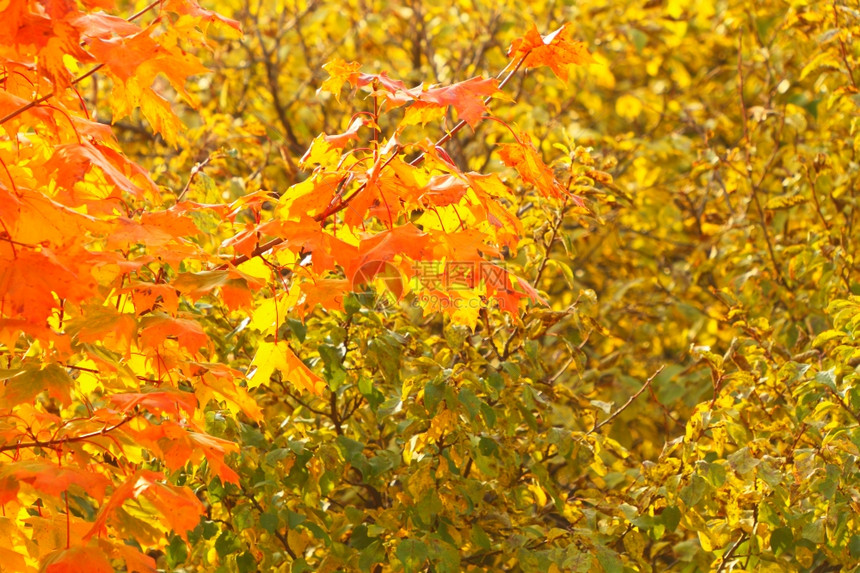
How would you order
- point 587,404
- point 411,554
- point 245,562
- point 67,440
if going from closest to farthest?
point 67,440, point 411,554, point 245,562, point 587,404

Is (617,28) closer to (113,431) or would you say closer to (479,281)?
(479,281)

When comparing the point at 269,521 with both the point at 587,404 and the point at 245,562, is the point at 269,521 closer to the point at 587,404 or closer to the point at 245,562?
the point at 245,562

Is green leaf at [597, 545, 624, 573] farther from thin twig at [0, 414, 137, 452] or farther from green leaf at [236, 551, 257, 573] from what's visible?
thin twig at [0, 414, 137, 452]

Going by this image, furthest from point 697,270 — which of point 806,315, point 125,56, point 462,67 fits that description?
point 125,56

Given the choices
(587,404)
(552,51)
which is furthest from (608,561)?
(552,51)

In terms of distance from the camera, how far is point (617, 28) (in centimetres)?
538

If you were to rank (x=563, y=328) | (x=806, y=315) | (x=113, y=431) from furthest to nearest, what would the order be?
1. (x=806, y=315)
2. (x=563, y=328)
3. (x=113, y=431)

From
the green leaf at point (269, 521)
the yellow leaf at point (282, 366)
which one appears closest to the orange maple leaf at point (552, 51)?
the yellow leaf at point (282, 366)

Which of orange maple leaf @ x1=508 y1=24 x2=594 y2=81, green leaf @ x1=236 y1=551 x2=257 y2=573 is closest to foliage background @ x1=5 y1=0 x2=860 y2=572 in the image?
green leaf @ x1=236 y1=551 x2=257 y2=573

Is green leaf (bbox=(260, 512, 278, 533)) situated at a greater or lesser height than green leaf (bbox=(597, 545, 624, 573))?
greater

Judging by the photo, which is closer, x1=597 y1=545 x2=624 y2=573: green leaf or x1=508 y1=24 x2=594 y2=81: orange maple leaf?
x1=508 y1=24 x2=594 y2=81: orange maple leaf

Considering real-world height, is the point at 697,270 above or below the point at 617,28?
below

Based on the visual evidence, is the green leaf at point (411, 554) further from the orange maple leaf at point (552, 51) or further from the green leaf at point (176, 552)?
the orange maple leaf at point (552, 51)

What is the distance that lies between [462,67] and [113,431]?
10.9 feet
